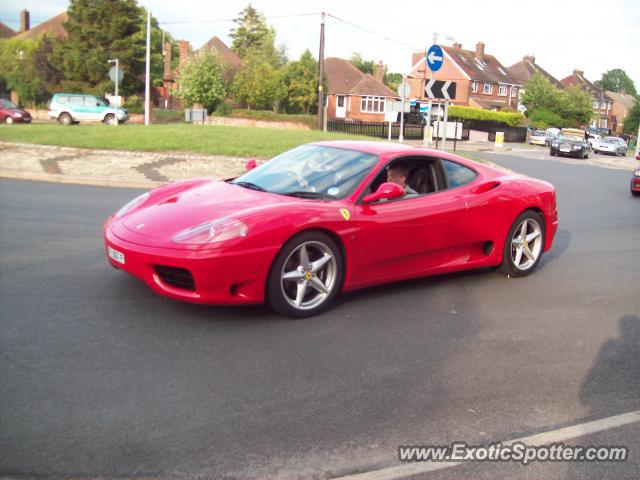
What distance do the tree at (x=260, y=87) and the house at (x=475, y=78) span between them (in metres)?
27.4

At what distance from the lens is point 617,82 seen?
176m

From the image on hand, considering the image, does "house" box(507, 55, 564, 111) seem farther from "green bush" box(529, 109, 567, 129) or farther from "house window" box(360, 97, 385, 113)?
"house window" box(360, 97, 385, 113)

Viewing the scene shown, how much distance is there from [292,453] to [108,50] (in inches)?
2160

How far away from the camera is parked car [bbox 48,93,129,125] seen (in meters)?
39.1

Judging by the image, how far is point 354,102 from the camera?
72.1m

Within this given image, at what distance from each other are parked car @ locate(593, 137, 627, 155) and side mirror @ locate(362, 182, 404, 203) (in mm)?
45398

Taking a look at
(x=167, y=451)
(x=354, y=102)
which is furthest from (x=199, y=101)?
(x=167, y=451)

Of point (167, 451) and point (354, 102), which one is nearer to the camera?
point (167, 451)

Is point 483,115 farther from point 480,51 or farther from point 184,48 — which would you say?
point 480,51

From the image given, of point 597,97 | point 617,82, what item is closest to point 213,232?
point 597,97

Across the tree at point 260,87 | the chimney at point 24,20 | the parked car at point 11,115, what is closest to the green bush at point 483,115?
the tree at point 260,87

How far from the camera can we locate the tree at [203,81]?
51406mm

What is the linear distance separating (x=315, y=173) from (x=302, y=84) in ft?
165

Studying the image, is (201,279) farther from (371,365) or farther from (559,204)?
(559,204)
